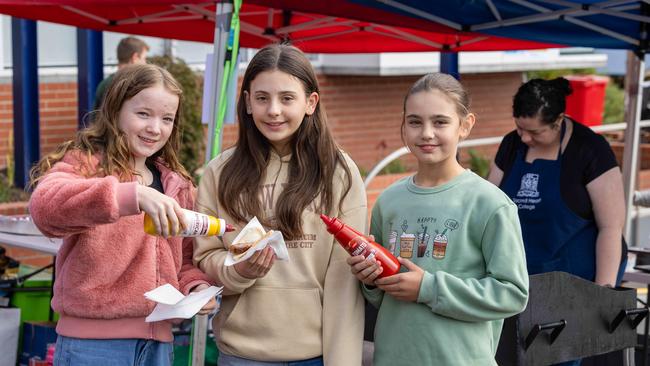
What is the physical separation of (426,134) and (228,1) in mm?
1514

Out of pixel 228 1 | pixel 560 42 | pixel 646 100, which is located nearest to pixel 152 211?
pixel 228 1

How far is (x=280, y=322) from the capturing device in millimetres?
3141

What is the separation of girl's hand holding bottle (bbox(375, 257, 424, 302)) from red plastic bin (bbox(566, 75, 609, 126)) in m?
12.2

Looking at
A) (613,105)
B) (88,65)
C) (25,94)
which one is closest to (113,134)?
(88,65)

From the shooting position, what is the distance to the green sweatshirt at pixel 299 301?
3.14 meters

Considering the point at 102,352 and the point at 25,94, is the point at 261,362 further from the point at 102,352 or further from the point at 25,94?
the point at 25,94

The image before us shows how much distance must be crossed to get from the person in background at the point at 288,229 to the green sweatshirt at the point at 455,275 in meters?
0.13

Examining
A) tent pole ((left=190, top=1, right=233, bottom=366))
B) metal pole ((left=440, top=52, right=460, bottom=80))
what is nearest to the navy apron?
tent pole ((left=190, top=1, right=233, bottom=366))

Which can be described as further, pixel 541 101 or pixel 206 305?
pixel 541 101

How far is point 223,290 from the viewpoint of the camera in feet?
10.5

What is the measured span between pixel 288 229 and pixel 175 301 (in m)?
0.40

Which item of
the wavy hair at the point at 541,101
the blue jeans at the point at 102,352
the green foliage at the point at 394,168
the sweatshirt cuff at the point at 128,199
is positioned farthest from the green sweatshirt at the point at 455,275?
the green foliage at the point at 394,168

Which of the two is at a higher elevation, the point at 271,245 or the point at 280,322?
the point at 271,245

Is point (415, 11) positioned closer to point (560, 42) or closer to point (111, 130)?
point (560, 42)
